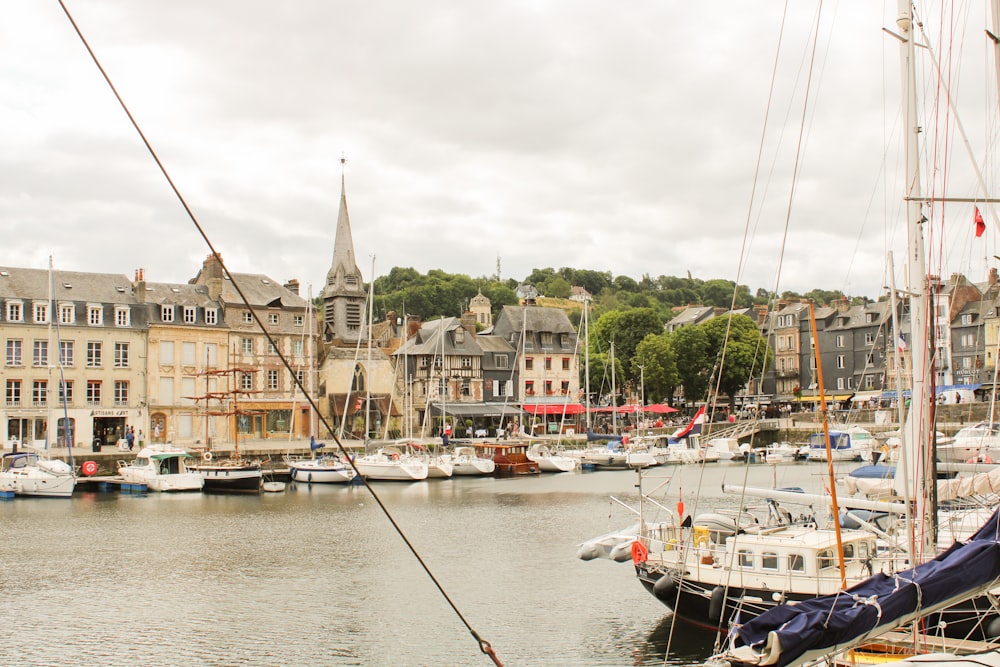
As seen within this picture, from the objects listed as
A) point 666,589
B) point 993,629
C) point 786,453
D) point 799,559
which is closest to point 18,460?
point 666,589

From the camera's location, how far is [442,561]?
26750mm

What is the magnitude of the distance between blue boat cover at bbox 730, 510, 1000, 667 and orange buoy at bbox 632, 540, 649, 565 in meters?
9.39

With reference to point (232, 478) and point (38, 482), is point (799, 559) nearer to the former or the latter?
point (232, 478)

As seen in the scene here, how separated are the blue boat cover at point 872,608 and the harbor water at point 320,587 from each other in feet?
21.0

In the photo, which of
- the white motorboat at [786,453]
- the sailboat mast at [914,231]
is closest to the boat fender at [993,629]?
the sailboat mast at [914,231]

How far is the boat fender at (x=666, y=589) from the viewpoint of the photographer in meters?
18.4

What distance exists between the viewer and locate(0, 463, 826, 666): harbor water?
18.1 m

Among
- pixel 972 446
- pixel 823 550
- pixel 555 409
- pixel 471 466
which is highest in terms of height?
pixel 555 409

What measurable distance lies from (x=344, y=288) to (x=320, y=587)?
160ft

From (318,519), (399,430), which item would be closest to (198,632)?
(318,519)

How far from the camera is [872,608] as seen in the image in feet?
31.2

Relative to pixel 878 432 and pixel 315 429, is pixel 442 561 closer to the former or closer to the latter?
pixel 315 429

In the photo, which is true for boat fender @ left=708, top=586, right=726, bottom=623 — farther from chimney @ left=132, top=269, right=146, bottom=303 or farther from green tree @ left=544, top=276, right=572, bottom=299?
green tree @ left=544, top=276, right=572, bottom=299

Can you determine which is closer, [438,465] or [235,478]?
[235,478]
